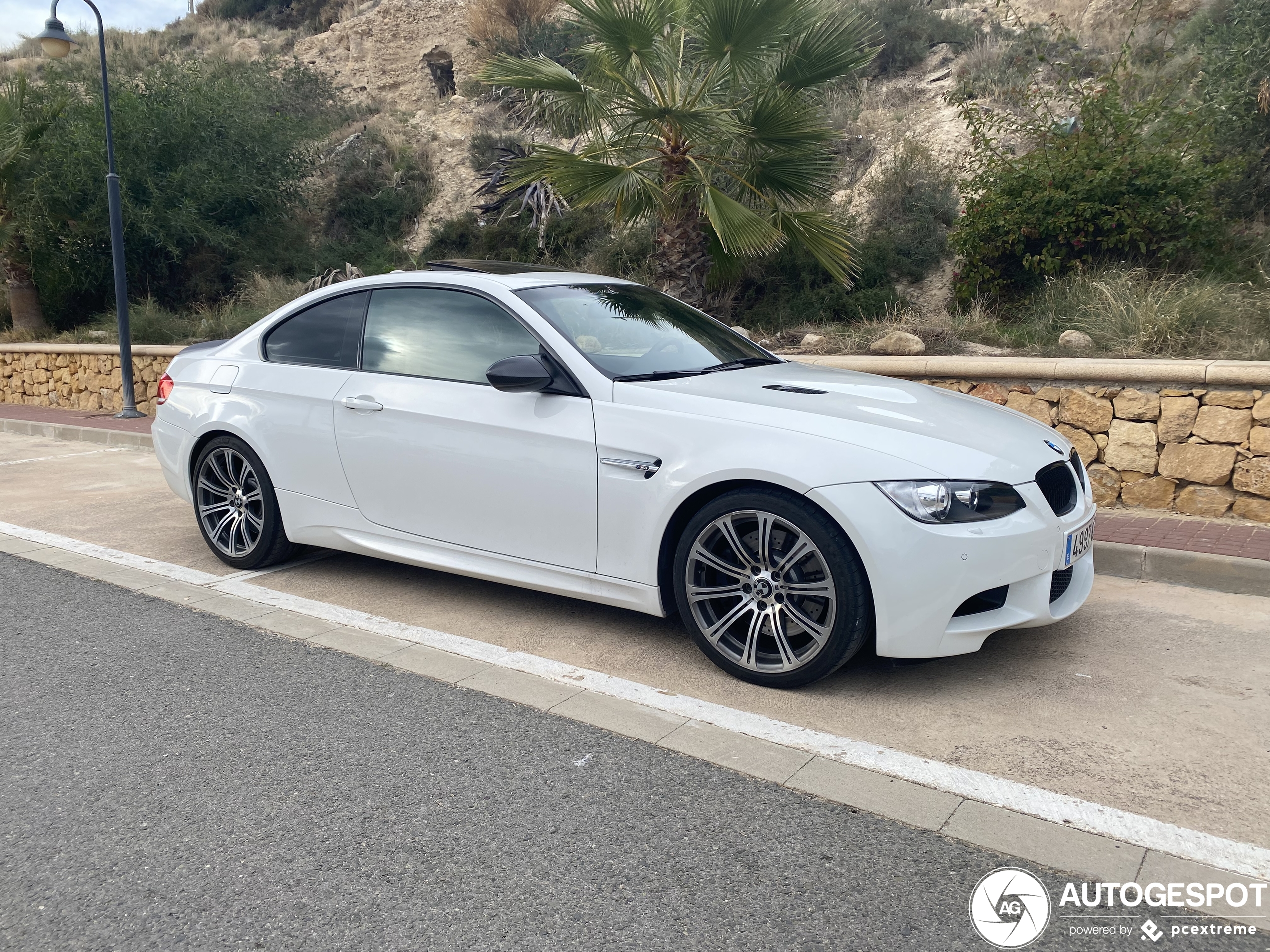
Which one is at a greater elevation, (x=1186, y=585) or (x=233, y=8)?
(x=233, y=8)

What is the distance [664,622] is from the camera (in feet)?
15.8

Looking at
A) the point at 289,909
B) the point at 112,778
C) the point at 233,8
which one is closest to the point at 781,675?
the point at 289,909

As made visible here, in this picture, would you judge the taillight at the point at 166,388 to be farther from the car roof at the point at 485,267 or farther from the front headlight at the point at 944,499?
the front headlight at the point at 944,499

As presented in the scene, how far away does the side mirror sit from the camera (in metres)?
4.27

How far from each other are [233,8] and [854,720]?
4266 cm

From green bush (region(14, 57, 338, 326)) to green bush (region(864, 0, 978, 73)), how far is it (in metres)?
12.3

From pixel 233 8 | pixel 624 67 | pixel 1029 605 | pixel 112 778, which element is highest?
pixel 233 8

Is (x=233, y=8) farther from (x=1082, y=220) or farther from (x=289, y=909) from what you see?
(x=289, y=909)

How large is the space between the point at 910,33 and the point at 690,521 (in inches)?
829

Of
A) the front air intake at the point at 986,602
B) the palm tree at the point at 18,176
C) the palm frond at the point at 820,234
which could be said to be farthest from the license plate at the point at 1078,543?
the palm tree at the point at 18,176

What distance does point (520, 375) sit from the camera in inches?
168

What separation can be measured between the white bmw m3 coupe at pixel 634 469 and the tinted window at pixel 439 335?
0.01 meters

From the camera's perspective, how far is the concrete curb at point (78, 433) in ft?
38.5

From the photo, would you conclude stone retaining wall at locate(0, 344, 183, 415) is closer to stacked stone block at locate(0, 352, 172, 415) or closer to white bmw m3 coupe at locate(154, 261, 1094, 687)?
stacked stone block at locate(0, 352, 172, 415)
